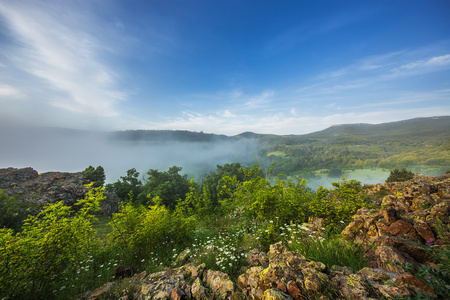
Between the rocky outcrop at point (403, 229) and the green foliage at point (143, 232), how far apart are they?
5.97 meters

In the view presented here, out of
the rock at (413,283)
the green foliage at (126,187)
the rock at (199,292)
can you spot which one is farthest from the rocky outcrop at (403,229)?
the green foliage at (126,187)

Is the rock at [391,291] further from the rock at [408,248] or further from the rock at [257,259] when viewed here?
the rock at [257,259]

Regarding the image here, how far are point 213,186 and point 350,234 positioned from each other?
3033 cm

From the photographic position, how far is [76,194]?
72.9ft

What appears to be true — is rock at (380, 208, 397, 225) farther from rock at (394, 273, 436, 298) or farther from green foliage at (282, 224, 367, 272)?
rock at (394, 273, 436, 298)

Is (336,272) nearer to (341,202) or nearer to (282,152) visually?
(341,202)

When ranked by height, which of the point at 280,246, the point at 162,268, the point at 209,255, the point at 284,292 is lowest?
the point at 162,268

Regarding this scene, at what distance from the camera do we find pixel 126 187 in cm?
3180

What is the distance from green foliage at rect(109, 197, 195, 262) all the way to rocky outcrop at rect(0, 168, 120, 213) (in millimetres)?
20674

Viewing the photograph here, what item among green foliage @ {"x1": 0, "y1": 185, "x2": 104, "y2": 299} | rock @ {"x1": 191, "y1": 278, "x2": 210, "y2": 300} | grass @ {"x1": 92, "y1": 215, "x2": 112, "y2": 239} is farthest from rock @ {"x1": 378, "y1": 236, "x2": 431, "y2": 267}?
grass @ {"x1": 92, "y1": 215, "x2": 112, "y2": 239}

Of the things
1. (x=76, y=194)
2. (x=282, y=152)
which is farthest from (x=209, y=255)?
(x=282, y=152)

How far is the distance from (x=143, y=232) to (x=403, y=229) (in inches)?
299

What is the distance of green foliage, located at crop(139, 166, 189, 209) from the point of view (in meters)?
26.9

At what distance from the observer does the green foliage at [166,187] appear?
26.9 meters
